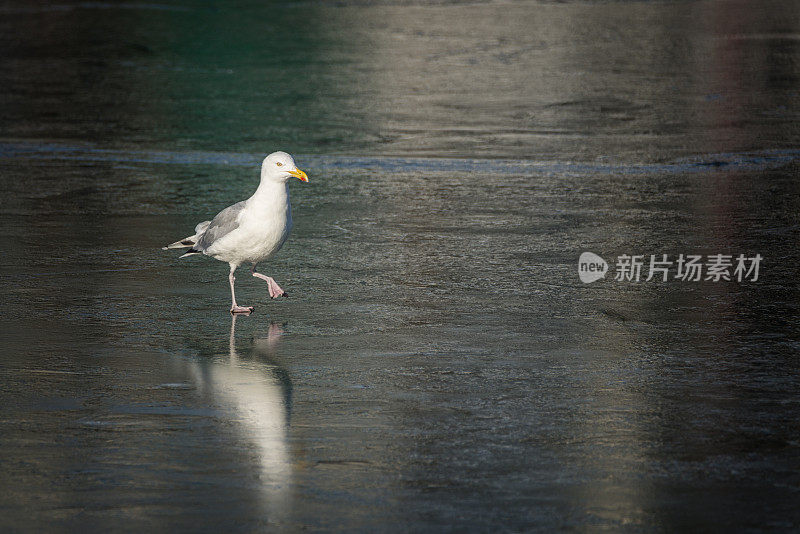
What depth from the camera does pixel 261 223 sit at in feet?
29.0

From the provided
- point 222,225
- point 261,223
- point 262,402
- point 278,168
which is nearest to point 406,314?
point 261,223

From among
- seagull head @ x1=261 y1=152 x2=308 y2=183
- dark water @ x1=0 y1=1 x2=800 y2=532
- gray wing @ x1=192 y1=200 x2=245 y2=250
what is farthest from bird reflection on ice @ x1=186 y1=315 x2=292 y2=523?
seagull head @ x1=261 y1=152 x2=308 y2=183

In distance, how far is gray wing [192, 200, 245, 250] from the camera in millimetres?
8945

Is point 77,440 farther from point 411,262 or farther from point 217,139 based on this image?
point 217,139

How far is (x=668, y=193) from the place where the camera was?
13.1 metres

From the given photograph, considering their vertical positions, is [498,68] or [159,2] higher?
[159,2]

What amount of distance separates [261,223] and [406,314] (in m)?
1.11

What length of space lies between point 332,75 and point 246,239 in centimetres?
1332

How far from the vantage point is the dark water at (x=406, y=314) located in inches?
221

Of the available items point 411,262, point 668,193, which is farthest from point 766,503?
point 668,193

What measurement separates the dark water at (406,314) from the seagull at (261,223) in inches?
13.6

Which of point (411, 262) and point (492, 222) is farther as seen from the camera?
point (492, 222)

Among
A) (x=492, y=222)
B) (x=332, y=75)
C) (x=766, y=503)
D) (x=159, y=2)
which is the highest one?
(x=159, y=2)

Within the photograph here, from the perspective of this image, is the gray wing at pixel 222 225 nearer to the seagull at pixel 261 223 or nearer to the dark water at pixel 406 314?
the seagull at pixel 261 223
